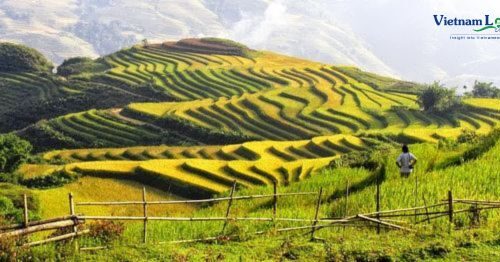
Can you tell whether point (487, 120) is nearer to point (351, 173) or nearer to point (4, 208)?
point (351, 173)

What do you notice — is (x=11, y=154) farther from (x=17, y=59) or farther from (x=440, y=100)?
(x=17, y=59)

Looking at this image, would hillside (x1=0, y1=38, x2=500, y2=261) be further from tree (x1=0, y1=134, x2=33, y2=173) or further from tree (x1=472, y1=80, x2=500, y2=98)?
tree (x1=472, y1=80, x2=500, y2=98)

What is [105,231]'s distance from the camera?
12.1 metres

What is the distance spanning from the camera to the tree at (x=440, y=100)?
57281mm

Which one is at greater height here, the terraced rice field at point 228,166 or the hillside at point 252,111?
the hillside at point 252,111

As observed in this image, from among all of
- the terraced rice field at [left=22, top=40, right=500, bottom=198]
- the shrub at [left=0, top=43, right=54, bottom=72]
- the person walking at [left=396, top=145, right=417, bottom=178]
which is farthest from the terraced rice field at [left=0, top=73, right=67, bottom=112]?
the person walking at [left=396, top=145, right=417, bottom=178]

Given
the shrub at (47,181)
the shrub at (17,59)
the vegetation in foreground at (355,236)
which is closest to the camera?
the vegetation in foreground at (355,236)

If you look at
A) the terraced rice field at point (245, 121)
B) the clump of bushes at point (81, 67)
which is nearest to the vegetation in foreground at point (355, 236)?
the terraced rice field at point (245, 121)

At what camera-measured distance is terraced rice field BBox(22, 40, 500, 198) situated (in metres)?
35.8

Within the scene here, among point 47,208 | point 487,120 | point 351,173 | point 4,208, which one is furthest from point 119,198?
point 487,120

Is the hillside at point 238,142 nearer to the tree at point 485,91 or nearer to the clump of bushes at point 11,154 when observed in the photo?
the clump of bushes at point 11,154

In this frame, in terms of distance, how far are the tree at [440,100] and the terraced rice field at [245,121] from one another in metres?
1.05

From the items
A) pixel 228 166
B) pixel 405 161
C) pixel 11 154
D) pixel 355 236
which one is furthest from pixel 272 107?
pixel 355 236

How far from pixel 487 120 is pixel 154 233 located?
153ft
